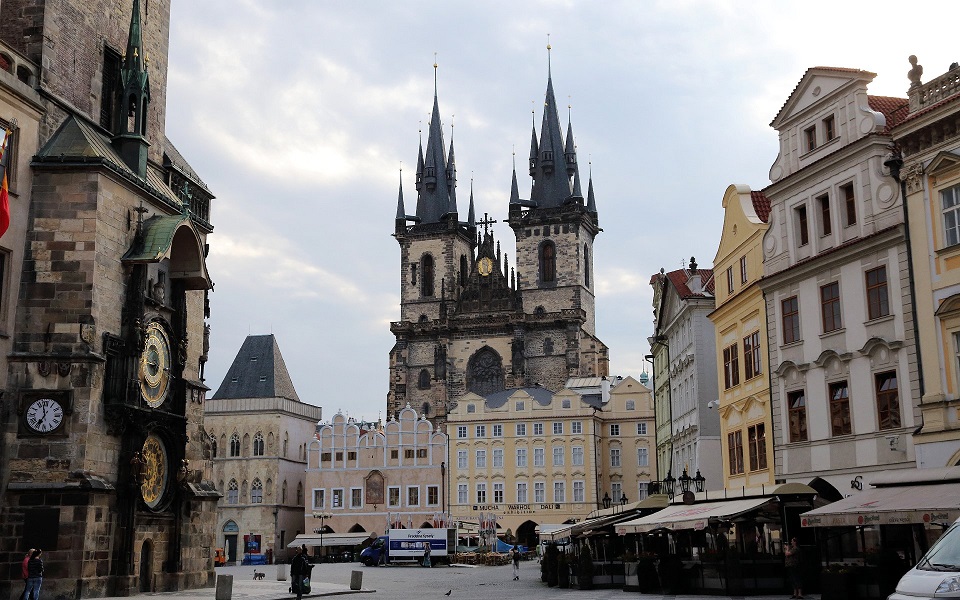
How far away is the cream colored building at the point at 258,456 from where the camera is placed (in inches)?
3386

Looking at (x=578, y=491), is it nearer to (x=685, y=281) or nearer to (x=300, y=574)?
(x=685, y=281)

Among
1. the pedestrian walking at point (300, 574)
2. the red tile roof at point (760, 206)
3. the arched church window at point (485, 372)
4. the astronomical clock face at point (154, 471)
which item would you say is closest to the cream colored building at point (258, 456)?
the arched church window at point (485, 372)

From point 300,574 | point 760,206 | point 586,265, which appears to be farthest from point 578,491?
point 300,574

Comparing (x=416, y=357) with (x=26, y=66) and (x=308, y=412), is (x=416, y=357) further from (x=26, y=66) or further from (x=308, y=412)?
(x=26, y=66)

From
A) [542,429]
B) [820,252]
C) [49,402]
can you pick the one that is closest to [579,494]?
[542,429]

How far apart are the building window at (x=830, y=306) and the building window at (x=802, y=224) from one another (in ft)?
5.76

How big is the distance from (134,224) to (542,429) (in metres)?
57.1

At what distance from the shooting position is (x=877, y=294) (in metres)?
25.8

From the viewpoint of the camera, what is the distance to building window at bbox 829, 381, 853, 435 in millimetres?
26703

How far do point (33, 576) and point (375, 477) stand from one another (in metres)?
63.9

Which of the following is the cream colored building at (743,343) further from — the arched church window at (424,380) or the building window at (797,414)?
the arched church window at (424,380)

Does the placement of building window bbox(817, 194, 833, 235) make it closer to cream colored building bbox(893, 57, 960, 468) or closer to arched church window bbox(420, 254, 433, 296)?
cream colored building bbox(893, 57, 960, 468)

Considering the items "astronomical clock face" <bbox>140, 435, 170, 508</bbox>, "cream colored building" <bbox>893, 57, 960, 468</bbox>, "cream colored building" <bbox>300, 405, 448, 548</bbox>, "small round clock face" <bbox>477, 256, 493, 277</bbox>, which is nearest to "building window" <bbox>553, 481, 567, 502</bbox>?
"cream colored building" <bbox>300, 405, 448, 548</bbox>

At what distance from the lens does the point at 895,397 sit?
25.0m
